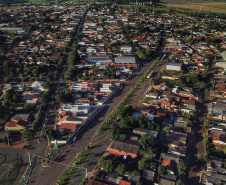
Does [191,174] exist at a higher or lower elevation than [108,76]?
lower

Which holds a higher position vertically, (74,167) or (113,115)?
(113,115)

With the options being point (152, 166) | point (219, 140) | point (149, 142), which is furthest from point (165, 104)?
point (152, 166)

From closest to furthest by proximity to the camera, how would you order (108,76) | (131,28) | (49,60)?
(108,76) < (49,60) < (131,28)

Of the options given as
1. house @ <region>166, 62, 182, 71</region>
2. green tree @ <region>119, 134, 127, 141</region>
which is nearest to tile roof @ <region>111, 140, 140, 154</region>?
green tree @ <region>119, 134, 127, 141</region>

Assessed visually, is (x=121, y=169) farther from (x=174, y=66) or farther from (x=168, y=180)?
(x=174, y=66)

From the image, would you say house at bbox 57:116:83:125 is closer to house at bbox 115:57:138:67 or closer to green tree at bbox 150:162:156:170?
green tree at bbox 150:162:156:170

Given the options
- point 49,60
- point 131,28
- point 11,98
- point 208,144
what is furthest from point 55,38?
point 208,144

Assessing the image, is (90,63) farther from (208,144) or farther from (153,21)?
(153,21)

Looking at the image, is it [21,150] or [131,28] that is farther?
[131,28]
